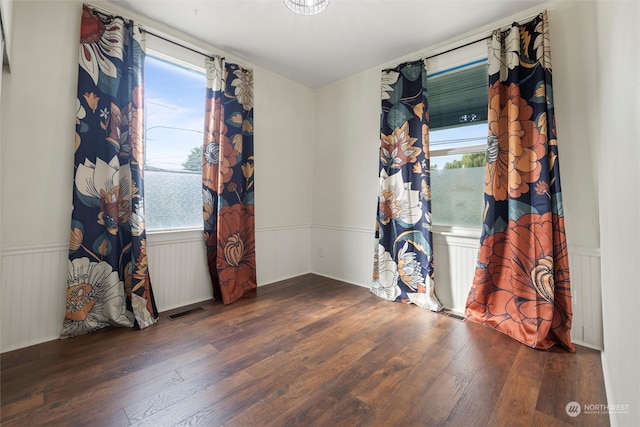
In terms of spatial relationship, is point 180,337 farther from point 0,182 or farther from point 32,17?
point 32,17

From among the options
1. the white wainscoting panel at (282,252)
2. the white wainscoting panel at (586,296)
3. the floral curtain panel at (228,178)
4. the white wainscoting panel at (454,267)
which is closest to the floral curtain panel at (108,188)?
the floral curtain panel at (228,178)

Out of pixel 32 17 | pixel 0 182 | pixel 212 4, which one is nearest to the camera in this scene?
pixel 0 182

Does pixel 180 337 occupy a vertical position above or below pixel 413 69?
below

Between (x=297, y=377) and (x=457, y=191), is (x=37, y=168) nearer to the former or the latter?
(x=297, y=377)

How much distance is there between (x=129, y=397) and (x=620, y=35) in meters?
2.92

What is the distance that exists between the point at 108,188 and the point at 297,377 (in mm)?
2025

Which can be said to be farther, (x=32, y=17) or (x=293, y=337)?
(x=293, y=337)

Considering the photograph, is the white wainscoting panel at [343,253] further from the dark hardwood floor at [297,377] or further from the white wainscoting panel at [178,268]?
the white wainscoting panel at [178,268]

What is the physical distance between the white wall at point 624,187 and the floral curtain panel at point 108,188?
2895mm

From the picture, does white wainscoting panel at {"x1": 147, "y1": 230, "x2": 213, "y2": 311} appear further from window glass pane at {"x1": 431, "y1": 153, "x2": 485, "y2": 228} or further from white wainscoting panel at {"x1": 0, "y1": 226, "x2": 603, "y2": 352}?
window glass pane at {"x1": 431, "y1": 153, "x2": 485, "y2": 228}

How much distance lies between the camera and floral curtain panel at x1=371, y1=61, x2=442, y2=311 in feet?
9.00

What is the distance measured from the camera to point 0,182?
69.5 inches

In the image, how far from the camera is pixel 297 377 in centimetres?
165

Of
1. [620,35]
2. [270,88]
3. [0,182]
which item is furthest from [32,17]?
[620,35]
